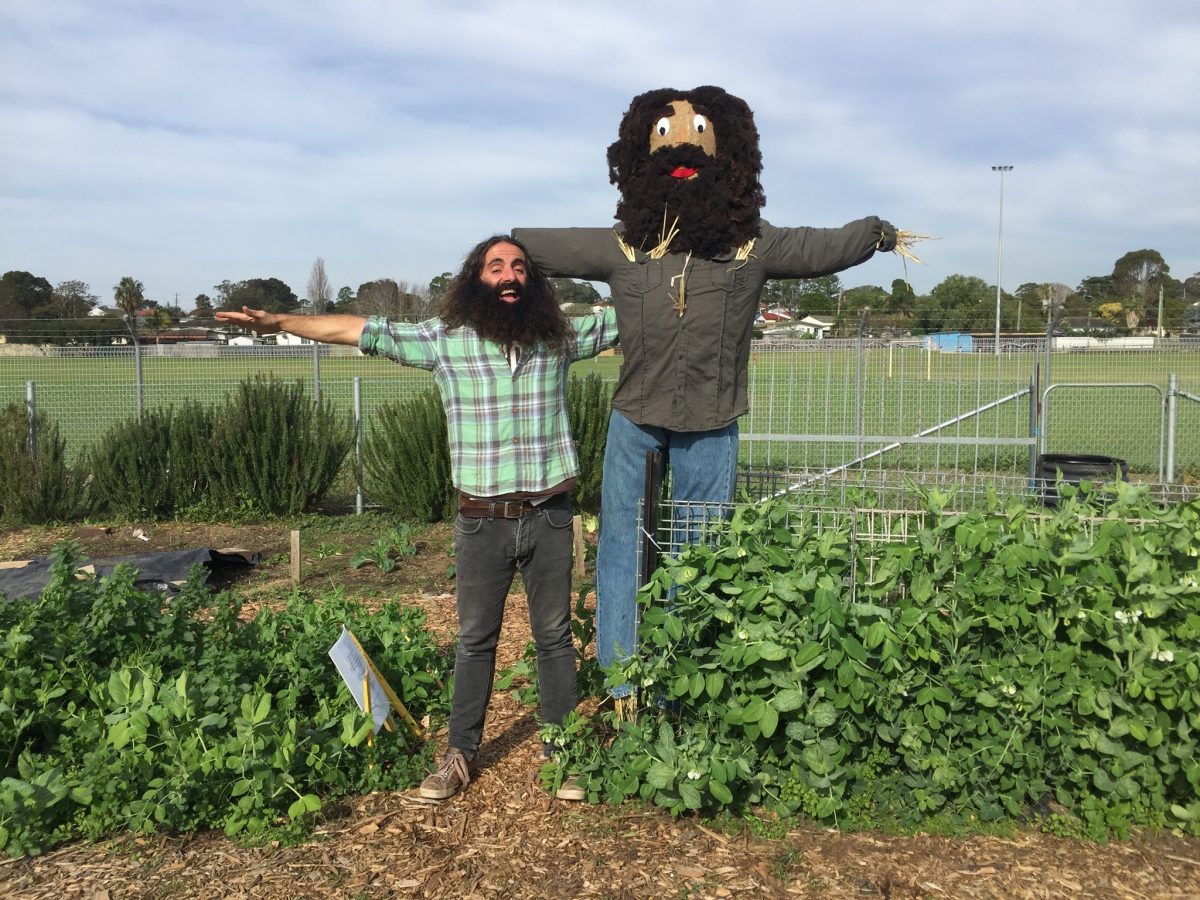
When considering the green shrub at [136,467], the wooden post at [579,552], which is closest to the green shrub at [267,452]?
the green shrub at [136,467]

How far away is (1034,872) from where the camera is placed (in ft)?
9.52

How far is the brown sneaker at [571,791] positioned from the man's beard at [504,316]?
5.03 ft

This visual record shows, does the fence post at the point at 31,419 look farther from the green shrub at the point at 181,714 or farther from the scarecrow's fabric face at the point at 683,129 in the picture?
the scarecrow's fabric face at the point at 683,129

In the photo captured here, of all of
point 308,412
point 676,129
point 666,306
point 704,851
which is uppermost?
point 676,129

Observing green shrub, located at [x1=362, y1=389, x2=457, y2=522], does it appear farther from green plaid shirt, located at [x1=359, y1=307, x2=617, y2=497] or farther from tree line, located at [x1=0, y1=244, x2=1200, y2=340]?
green plaid shirt, located at [x1=359, y1=307, x2=617, y2=497]

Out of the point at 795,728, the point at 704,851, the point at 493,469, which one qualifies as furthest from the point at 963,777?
the point at 493,469

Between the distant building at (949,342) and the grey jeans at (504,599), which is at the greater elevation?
the distant building at (949,342)

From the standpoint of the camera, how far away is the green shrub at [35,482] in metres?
9.32

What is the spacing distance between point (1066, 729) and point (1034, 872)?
1.38 ft

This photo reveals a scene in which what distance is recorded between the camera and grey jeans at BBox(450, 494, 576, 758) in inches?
138

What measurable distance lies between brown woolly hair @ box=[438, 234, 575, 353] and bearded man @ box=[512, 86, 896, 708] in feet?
0.94

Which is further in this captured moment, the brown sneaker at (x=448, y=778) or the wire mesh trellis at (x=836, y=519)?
the brown sneaker at (x=448, y=778)

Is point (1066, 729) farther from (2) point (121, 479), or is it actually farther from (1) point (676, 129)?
(2) point (121, 479)

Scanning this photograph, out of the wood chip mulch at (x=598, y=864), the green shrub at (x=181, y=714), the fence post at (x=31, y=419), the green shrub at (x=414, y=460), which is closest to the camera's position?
the wood chip mulch at (x=598, y=864)
